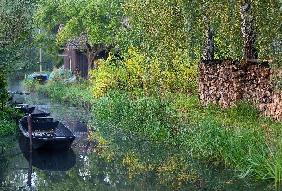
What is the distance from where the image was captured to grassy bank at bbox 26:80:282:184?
14680 mm

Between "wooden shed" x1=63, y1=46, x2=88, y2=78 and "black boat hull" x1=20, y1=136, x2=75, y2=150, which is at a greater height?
"wooden shed" x1=63, y1=46, x2=88, y2=78

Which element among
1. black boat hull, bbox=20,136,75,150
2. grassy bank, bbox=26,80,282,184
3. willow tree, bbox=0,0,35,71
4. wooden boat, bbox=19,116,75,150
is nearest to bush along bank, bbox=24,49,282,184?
grassy bank, bbox=26,80,282,184

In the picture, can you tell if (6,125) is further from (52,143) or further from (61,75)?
(61,75)

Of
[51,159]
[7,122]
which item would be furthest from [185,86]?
[51,159]

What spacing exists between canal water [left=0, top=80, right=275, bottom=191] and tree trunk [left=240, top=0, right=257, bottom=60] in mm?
4785

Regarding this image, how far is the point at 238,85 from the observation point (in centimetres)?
2227

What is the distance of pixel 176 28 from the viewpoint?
22109 mm

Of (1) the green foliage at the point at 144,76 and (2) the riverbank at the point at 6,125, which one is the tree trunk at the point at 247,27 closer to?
(1) the green foliage at the point at 144,76

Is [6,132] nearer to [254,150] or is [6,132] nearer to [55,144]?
[55,144]

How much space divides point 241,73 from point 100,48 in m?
18.7

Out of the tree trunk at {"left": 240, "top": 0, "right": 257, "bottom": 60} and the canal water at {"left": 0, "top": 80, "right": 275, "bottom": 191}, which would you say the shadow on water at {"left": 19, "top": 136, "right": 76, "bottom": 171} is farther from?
the tree trunk at {"left": 240, "top": 0, "right": 257, "bottom": 60}

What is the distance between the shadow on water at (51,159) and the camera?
1894 cm

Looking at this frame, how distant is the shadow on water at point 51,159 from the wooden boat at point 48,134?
26 centimetres

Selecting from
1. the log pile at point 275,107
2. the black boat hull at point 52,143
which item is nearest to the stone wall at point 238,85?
the log pile at point 275,107
